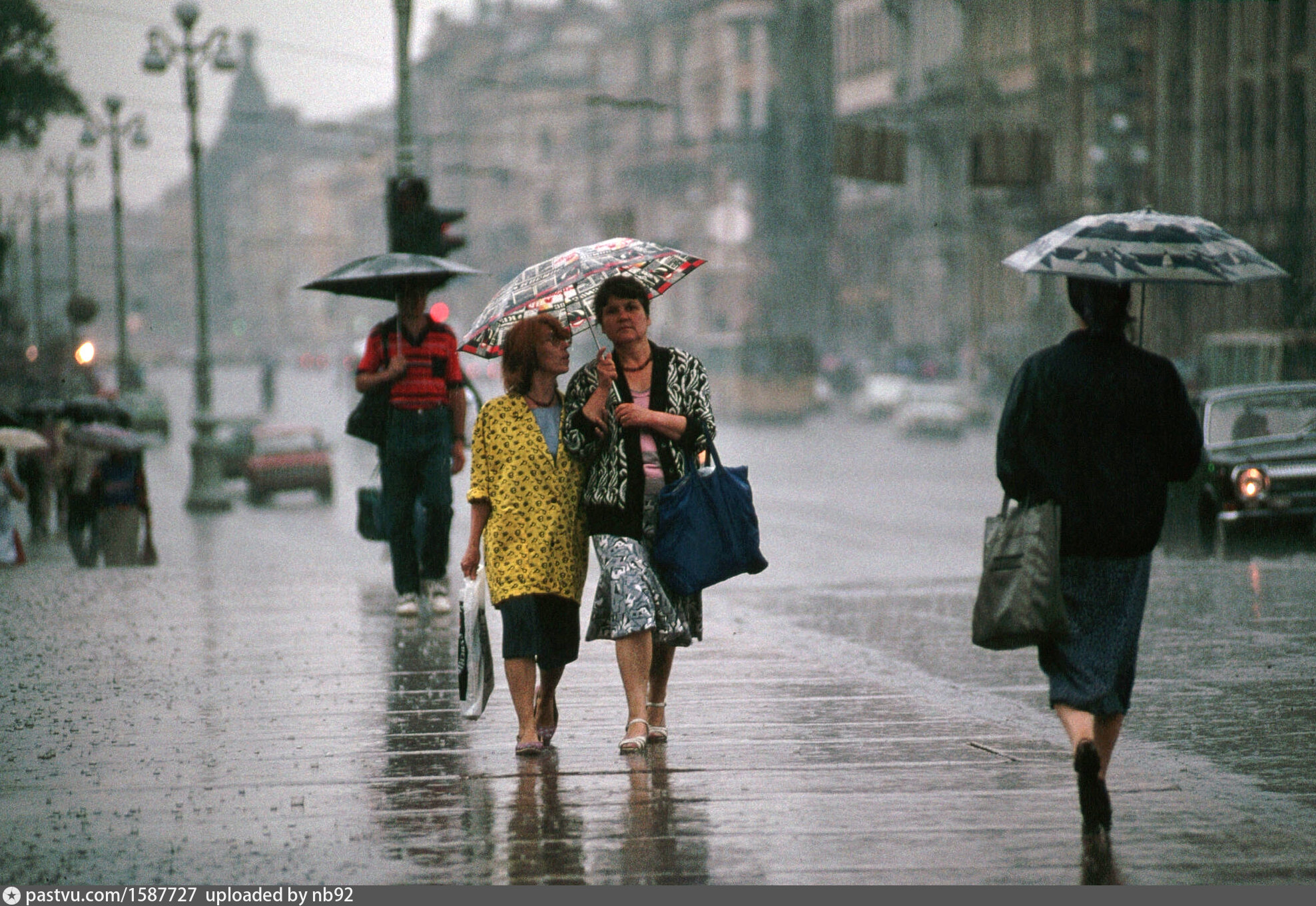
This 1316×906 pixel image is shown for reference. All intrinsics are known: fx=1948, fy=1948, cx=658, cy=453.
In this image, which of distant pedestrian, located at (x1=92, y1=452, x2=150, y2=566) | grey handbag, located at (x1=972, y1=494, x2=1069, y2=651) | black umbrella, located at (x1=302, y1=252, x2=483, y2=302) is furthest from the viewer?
distant pedestrian, located at (x1=92, y1=452, x2=150, y2=566)

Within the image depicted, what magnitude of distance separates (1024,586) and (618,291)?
1940 mm

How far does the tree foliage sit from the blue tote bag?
125 ft

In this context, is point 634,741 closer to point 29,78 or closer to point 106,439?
point 106,439

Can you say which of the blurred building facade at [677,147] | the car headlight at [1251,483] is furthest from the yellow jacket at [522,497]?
the blurred building facade at [677,147]

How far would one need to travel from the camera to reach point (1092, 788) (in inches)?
232

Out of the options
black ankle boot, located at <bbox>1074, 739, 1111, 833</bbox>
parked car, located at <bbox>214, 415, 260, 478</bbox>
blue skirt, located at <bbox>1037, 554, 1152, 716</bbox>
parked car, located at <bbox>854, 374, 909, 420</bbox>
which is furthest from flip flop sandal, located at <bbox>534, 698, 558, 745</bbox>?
parked car, located at <bbox>854, 374, 909, 420</bbox>

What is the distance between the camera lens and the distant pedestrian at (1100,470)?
6.09m

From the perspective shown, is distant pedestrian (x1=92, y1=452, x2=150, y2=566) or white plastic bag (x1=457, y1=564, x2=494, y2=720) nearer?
white plastic bag (x1=457, y1=564, x2=494, y2=720)

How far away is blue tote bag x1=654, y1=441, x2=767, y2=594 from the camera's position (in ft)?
23.3

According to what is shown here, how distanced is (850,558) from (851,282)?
65607mm

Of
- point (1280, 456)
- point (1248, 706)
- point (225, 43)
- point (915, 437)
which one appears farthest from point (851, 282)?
point (1248, 706)

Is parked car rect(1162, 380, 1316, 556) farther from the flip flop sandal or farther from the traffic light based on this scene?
the flip flop sandal

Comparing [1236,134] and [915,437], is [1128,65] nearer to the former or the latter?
[1236,134]

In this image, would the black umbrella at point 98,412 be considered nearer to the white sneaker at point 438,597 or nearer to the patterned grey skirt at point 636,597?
the white sneaker at point 438,597
